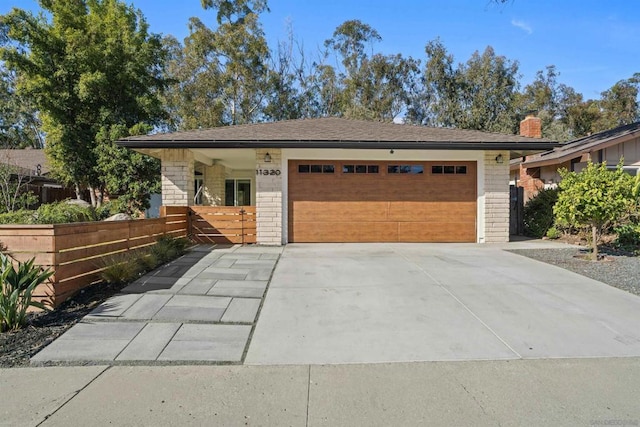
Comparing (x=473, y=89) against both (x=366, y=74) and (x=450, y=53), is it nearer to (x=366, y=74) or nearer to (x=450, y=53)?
(x=450, y=53)

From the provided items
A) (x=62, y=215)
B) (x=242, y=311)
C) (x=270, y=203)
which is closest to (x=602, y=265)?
(x=242, y=311)

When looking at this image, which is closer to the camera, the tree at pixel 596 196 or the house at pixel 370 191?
the tree at pixel 596 196

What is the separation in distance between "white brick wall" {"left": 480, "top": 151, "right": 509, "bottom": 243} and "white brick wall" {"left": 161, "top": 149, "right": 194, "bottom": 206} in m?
8.54

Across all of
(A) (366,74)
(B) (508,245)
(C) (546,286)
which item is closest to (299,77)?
(A) (366,74)

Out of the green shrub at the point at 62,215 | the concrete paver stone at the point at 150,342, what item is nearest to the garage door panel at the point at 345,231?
the green shrub at the point at 62,215

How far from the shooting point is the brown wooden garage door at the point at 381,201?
1119 cm

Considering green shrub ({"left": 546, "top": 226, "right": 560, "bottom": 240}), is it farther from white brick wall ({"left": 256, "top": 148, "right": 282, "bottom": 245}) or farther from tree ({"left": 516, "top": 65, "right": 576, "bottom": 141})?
tree ({"left": 516, "top": 65, "right": 576, "bottom": 141})

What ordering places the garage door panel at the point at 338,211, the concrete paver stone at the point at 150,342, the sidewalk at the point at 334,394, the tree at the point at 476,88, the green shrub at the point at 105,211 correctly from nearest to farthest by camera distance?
1. the sidewalk at the point at 334,394
2. the concrete paver stone at the point at 150,342
3. the garage door panel at the point at 338,211
4. the green shrub at the point at 105,211
5. the tree at the point at 476,88

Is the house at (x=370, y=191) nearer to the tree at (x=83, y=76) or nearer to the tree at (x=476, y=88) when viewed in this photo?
the tree at (x=83, y=76)

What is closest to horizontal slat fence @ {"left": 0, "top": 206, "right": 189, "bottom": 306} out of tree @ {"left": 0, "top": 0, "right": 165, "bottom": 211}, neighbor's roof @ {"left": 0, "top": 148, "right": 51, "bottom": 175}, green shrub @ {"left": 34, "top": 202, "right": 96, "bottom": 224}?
green shrub @ {"left": 34, "top": 202, "right": 96, "bottom": 224}

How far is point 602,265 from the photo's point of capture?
7.78 metres

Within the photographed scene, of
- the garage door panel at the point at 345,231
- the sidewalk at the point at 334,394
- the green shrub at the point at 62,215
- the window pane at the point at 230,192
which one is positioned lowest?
the sidewalk at the point at 334,394

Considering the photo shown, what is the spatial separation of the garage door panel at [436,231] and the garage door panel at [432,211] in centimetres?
15

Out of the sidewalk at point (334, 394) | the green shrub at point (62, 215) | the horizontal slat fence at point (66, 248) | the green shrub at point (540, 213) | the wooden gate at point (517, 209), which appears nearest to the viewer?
the sidewalk at point (334, 394)
